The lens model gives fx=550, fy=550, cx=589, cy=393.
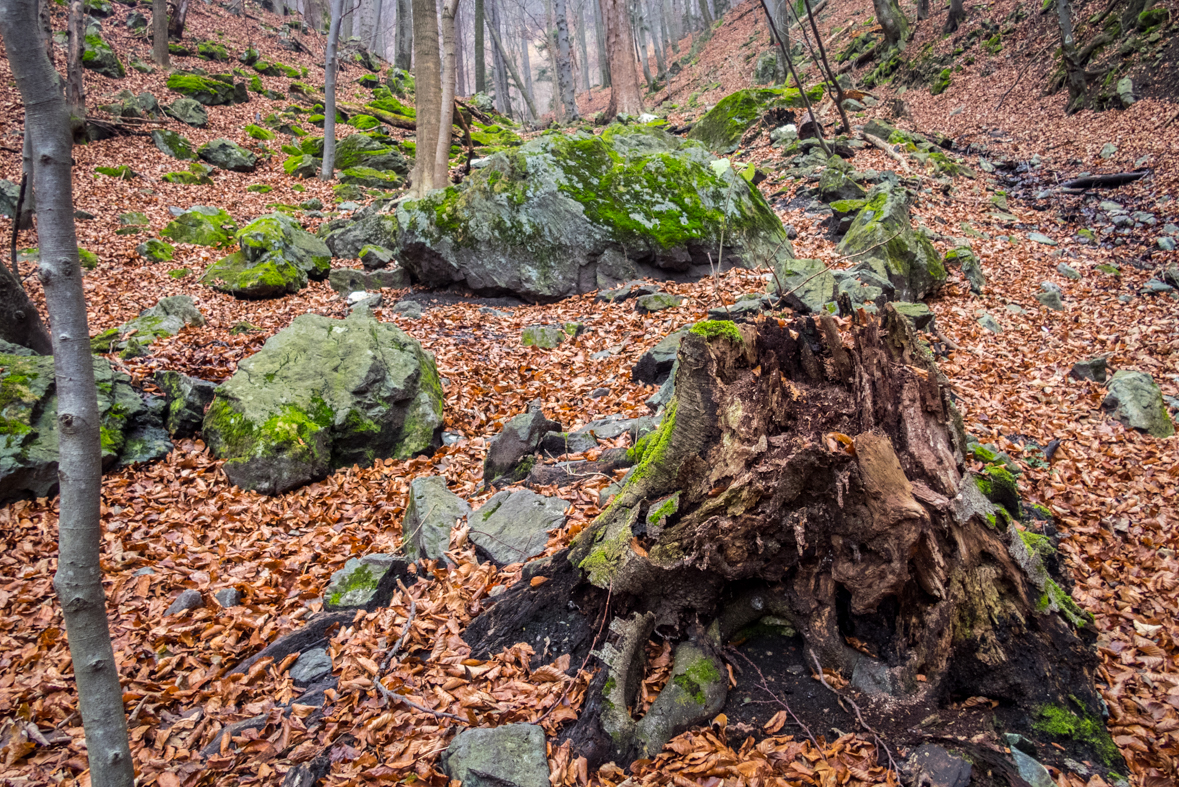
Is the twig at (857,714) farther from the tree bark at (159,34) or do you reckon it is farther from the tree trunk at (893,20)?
the tree bark at (159,34)

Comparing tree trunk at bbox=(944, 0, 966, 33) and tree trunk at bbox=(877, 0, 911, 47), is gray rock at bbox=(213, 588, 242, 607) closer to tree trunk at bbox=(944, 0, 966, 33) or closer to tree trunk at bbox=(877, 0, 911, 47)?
tree trunk at bbox=(944, 0, 966, 33)

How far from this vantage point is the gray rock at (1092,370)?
20.8 feet

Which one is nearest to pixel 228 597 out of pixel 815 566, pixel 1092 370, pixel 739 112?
pixel 815 566

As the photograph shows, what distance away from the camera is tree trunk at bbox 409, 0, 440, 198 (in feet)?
37.3

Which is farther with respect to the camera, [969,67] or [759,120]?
[969,67]

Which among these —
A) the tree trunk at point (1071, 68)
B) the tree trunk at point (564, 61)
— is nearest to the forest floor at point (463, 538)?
the tree trunk at point (1071, 68)

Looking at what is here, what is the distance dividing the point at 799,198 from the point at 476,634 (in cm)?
1215

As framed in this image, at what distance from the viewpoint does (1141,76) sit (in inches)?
510

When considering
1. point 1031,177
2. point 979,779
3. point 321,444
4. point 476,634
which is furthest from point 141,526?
point 1031,177

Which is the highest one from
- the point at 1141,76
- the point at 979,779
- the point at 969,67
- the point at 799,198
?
the point at 969,67

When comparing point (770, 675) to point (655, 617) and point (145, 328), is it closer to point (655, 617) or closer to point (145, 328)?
point (655, 617)

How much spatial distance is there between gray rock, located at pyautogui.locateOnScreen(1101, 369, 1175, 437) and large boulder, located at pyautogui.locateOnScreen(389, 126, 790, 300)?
16.4 feet

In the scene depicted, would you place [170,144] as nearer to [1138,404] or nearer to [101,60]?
[101,60]

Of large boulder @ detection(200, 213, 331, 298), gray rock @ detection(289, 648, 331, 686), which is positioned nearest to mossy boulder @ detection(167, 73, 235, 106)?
large boulder @ detection(200, 213, 331, 298)
